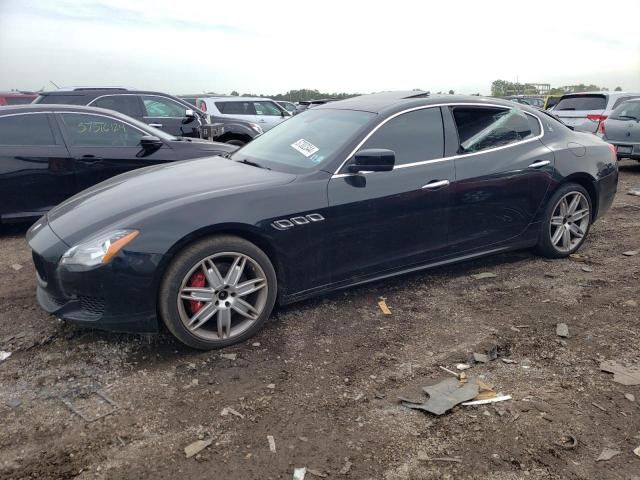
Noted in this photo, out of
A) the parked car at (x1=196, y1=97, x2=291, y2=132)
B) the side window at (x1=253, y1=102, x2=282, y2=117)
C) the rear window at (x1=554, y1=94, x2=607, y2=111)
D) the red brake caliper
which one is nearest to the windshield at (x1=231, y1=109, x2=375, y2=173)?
the red brake caliper

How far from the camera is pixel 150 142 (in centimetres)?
649

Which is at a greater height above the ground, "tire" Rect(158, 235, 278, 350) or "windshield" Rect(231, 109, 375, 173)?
"windshield" Rect(231, 109, 375, 173)

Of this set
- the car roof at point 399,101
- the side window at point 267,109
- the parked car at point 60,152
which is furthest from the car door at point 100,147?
the side window at point 267,109

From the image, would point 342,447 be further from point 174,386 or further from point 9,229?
point 9,229

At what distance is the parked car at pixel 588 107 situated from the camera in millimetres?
11312

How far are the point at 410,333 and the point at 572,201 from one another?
245cm

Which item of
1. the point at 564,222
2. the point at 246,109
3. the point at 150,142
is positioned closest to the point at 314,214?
the point at 564,222

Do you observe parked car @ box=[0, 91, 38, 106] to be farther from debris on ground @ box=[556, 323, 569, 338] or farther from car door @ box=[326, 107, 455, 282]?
debris on ground @ box=[556, 323, 569, 338]

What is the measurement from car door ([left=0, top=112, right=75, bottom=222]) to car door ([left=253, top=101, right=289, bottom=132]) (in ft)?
26.6

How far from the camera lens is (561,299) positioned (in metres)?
4.20

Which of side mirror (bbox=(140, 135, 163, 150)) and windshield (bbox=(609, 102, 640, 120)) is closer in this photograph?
side mirror (bbox=(140, 135, 163, 150))

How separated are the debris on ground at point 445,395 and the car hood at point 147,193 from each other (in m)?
1.68

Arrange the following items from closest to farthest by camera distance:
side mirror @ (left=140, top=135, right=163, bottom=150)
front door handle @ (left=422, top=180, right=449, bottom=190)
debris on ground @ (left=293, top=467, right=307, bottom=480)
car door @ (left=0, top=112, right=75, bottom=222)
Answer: debris on ground @ (left=293, top=467, right=307, bottom=480) < front door handle @ (left=422, top=180, right=449, bottom=190) < car door @ (left=0, top=112, right=75, bottom=222) < side mirror @ (left=140, top=135, right=163, bottom=150)

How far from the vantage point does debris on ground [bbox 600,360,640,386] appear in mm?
3031
